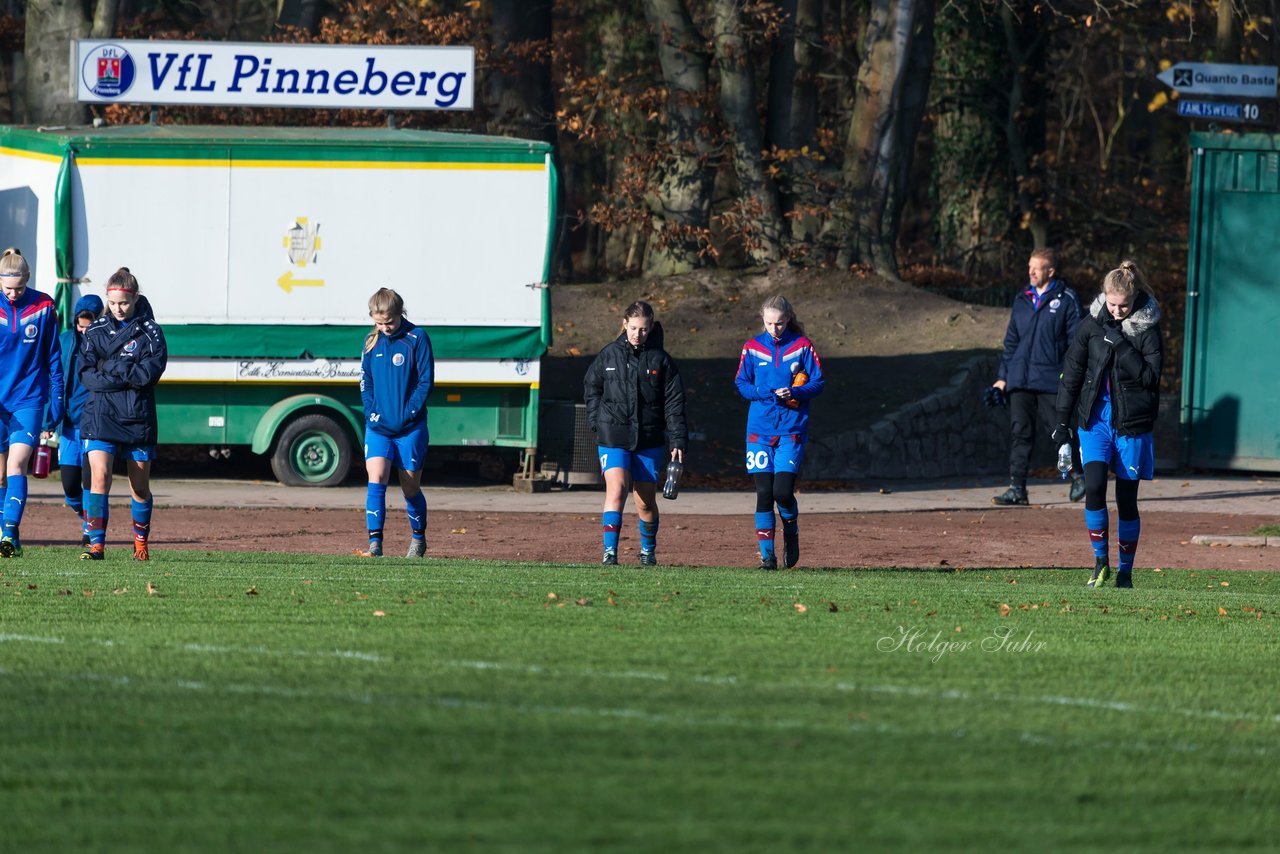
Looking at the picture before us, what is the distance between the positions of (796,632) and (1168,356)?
23277mm

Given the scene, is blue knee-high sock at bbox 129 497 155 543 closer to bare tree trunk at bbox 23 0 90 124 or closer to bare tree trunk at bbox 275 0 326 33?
bare tree trunk at bbox 23 0 90 124

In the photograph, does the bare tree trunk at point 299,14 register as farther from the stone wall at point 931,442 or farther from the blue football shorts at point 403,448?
the blue football shorts at point 403,448

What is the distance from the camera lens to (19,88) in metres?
30.1

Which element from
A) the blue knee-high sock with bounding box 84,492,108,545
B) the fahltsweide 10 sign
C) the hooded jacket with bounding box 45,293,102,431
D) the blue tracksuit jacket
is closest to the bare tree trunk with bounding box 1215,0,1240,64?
the fahltsweide 10 sign

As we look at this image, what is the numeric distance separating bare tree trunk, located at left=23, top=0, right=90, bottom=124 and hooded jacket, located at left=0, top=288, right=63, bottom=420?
1094 centimetres

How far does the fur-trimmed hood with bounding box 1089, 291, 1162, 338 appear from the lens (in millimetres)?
11172

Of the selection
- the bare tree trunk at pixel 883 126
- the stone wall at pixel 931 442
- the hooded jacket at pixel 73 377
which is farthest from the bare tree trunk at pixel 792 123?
the hooded jacket at pixel 73 377

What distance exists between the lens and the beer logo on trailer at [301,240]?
1791cm

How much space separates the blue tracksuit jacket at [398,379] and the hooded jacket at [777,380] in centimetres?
203

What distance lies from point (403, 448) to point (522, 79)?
18409 mm

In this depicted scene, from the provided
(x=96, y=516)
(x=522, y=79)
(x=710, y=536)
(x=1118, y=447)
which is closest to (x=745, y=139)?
(x=522, y=79)

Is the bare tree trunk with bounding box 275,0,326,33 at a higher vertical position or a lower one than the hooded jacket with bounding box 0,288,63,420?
higher

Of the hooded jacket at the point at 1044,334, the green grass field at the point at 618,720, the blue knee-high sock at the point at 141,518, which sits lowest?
the green grass field at the point at 618,720

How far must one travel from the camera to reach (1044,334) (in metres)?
16.5
